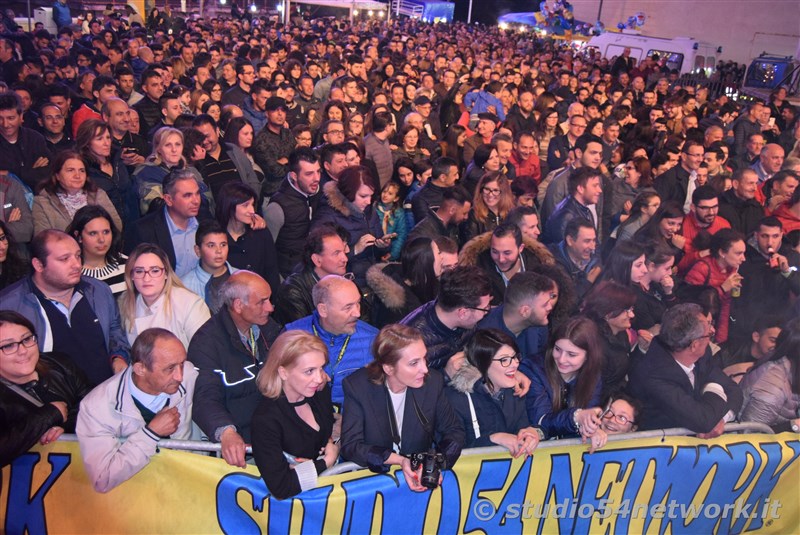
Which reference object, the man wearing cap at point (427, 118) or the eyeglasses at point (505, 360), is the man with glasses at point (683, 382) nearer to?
the eyeglasses at point (505, 360)

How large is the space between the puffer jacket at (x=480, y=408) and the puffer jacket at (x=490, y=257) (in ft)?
5.11

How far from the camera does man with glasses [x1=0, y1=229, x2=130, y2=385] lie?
4230 mm

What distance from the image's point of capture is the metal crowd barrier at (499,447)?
3625mm

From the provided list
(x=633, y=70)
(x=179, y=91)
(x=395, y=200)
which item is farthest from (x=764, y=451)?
(x=633, y=70)

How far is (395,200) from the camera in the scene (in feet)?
22.2

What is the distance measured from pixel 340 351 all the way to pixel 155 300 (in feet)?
3.97

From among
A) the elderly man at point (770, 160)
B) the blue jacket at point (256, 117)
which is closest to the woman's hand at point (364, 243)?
the blue jacket at point (256, 117)

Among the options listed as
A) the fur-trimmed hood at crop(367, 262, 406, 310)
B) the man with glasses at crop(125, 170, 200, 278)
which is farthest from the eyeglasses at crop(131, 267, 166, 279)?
the fur-trimmed hood at crop(367, 262, 406, 310)

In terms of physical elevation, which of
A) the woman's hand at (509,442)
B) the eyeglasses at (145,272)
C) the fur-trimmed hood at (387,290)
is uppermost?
the eyeglasses at (145,272)

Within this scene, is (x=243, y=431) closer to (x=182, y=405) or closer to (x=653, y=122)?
(x=182, y=405)

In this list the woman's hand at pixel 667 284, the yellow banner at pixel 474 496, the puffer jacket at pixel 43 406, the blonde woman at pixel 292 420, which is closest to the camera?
the puffer jacket at pixel 43 406

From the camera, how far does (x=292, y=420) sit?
365 centimetres

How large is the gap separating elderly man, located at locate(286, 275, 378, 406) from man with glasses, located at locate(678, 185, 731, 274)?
351 centimetres

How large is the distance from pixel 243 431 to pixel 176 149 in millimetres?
3209
